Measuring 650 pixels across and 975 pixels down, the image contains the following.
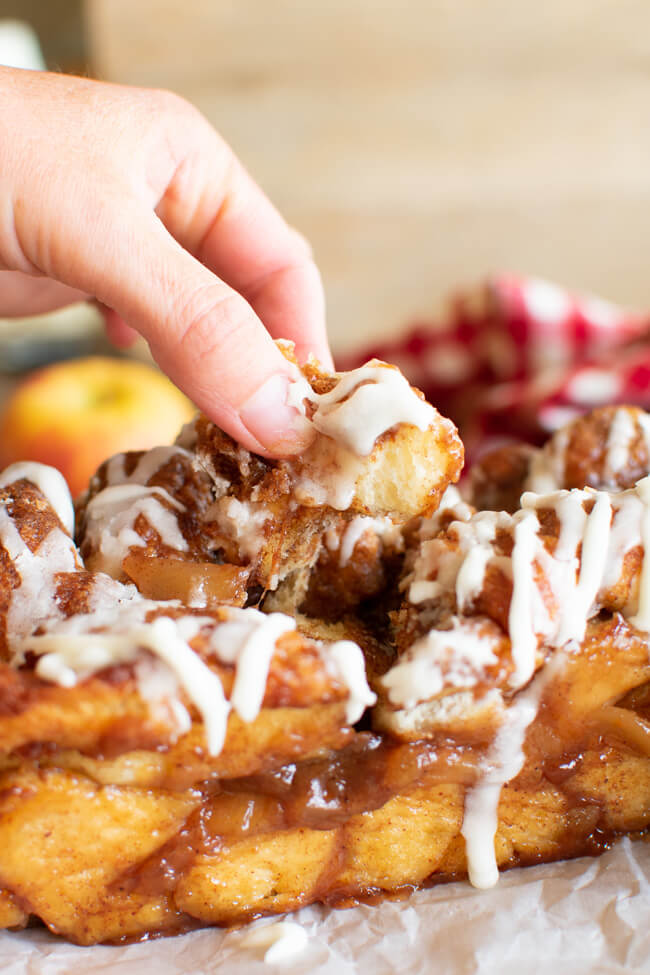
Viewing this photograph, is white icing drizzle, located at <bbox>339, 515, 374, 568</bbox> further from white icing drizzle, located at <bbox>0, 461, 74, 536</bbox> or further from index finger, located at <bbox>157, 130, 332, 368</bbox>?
index finger, located at <bbox>157, 130, 332, 368</bbox>

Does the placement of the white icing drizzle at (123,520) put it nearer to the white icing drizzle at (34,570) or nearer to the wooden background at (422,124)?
the white icing drizzle at (34,570)

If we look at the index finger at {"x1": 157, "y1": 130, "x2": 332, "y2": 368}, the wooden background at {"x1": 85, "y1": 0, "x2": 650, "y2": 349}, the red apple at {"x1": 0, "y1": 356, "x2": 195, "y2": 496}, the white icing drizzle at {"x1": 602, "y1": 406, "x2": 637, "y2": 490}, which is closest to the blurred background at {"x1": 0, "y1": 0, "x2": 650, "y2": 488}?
the wooden background at {"x1": 85, "y1": 0, "x2": 650, "y2": 349}

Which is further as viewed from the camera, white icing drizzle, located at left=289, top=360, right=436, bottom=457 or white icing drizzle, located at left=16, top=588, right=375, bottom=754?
white icing drizzle, located at left=289, top=360, right=436, bottom=457

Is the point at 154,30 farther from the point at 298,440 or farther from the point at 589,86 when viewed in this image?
the point at 298,440

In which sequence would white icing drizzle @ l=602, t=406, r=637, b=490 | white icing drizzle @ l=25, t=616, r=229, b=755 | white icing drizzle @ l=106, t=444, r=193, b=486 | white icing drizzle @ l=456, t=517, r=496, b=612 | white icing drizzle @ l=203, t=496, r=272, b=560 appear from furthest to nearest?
white icing drizzle @ l=602, t=406, r=637, b=490 < white icing drizzle @ l=106, t=444, r=193, b=486 < white icing drizzle @ l=203, t=496, r=272, b=560 < white icing drizzle @ l=456, t=517, r=496, b=612 < white icing drizzle @ l=25, t=616, r=229, b=755

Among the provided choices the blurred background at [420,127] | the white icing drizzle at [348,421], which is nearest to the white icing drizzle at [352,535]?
the white icing drizzle at [348,421]

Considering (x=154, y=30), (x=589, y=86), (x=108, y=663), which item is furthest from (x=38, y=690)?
(x=589, y=86)

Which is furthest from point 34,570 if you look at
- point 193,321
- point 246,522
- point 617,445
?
point 617,445
